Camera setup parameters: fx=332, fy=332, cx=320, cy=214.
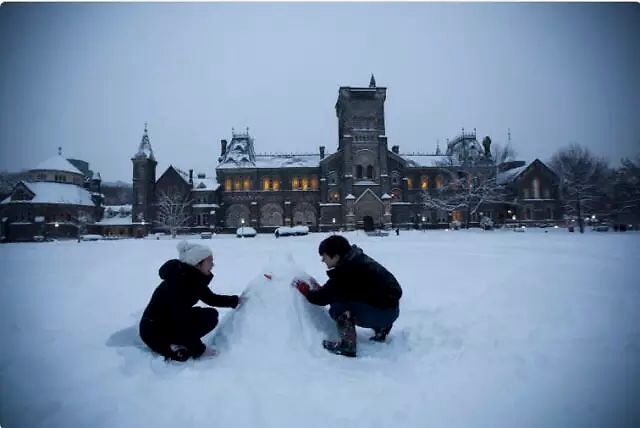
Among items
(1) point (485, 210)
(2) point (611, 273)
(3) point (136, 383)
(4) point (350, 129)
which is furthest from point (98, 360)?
(1) point (485, 210)

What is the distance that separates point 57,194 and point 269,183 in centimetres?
3294

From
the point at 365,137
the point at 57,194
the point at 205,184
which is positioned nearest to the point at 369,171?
the point at 365,137

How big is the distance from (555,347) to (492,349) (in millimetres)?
666

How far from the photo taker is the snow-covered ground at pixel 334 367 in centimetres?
266

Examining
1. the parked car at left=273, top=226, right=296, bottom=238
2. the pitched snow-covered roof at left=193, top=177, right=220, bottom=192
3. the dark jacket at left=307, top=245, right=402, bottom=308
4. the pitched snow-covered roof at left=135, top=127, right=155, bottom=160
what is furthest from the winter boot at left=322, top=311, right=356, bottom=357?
the pitched snow-covered roof at left=135, top=127, right=155, bottom=160

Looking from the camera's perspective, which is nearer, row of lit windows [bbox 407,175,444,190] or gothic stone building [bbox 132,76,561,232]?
gothic stone building [bbox 132,76,561,232]

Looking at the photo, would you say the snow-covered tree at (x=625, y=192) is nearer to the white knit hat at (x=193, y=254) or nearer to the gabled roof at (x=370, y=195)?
the gabled roof at (x=370, y=195)

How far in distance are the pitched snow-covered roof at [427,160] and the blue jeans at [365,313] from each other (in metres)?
Result: 49.1

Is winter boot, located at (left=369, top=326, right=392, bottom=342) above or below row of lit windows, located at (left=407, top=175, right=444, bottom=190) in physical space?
below

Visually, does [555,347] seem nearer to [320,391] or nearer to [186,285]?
[320,391]

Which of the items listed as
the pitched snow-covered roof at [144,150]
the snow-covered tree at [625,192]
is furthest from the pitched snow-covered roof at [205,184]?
the snow-covered tree at [625,192]

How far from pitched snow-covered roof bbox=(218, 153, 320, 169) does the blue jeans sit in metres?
47.2

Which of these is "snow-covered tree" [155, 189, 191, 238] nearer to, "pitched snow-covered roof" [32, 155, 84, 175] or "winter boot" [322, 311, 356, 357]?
"pitched snow-covered roof" [32, 155, 84, 175]

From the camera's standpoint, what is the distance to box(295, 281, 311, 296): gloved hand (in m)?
3.94
